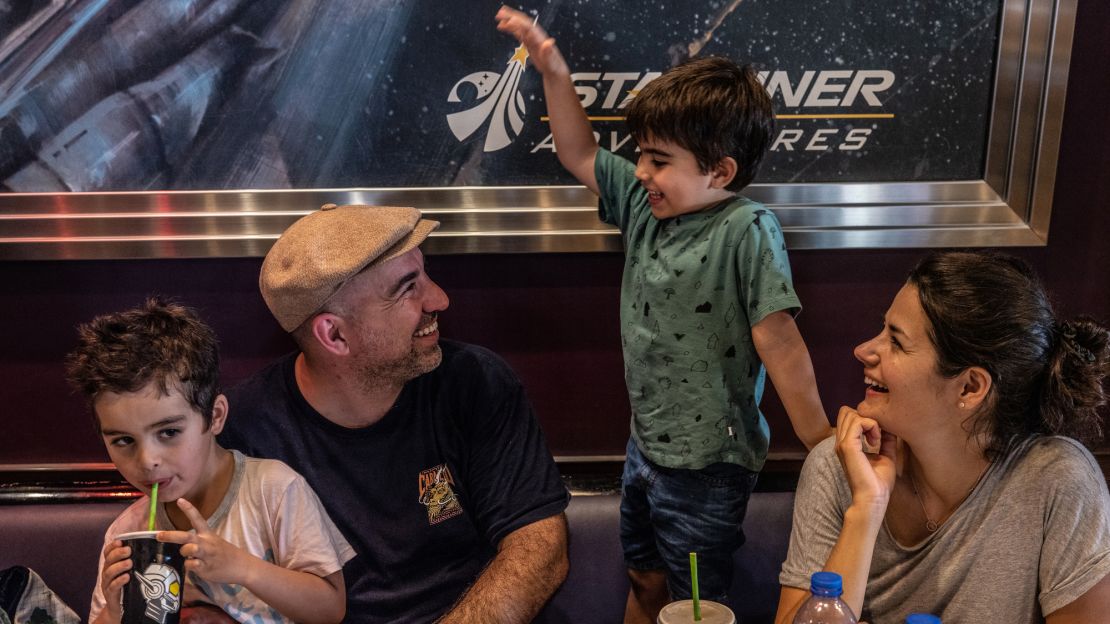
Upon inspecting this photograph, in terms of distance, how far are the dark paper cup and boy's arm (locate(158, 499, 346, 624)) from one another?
2 centimetres

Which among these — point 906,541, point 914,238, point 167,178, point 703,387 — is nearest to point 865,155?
point 914,238

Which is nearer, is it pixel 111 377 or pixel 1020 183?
pixel 111 377

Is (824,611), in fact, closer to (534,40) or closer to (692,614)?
(692,614)

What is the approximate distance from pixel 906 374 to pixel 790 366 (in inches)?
8.6

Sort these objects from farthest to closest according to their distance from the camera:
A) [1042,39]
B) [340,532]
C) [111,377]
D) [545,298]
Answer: [545,298] → [1042,39] → [340,532] → [111,377]

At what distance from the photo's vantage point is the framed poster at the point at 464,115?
6.22ft

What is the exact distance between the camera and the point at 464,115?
6.36 feet

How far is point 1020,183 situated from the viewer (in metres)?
1.97

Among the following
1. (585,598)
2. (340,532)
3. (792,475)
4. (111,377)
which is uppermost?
(111,377)

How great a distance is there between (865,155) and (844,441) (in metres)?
0.78

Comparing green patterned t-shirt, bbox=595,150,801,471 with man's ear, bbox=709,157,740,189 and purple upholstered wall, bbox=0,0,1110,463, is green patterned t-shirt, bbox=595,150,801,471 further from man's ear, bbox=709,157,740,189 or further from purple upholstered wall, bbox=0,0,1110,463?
purple upholstered wall, bbox=0,0,1110,463

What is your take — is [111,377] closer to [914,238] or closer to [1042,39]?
[914,238]

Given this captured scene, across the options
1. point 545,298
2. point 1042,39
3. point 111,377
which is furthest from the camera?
point 545,298

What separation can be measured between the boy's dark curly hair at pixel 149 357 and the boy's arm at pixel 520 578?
1.82 feet
